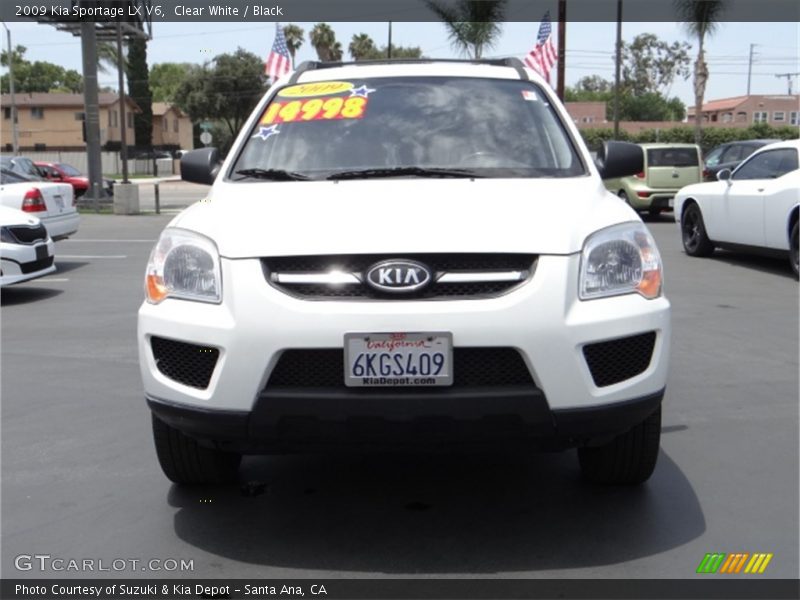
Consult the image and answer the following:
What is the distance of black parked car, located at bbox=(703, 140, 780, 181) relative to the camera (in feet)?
70.8

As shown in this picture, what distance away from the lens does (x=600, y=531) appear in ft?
11.9

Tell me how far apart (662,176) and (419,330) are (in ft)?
55.3

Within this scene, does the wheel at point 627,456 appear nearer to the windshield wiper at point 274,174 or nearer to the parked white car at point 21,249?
the windshield wiper at point 274,174

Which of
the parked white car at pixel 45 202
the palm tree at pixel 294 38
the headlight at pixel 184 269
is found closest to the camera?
the headlight at pixel 184 269

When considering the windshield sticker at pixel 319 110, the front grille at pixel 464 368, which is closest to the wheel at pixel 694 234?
the windshield sticker at pixel 319 110

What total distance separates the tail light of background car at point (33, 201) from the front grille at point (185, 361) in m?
9.27

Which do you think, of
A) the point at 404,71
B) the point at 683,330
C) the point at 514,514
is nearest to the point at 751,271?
the point at 683,330

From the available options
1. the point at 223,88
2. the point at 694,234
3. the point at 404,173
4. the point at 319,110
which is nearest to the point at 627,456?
the point at 404,173

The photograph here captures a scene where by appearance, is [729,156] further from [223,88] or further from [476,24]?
[223,88]

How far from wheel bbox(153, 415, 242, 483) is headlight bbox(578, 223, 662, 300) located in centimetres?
168

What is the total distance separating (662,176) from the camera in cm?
1892

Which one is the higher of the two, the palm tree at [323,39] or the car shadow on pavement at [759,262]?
the palm tree at [323,39]

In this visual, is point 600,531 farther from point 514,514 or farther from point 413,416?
point 413,416

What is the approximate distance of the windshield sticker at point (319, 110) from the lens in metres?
4.57
